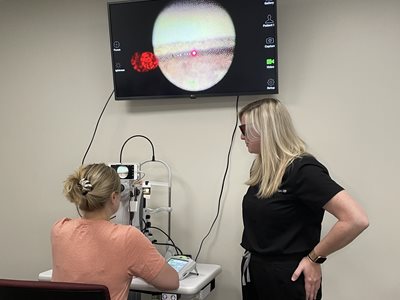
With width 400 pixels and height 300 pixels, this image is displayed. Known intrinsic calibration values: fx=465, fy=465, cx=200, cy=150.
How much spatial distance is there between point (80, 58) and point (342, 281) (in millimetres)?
2076

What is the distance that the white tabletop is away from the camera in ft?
7.07

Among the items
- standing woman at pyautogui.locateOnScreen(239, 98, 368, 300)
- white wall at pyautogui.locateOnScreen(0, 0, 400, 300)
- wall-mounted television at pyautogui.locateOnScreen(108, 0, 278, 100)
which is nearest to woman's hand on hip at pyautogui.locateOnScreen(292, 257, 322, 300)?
standing woman at pyautogui.locateOnScreen(239, 98, 368, 300)

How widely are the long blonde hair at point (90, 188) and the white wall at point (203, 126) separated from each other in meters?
0.95

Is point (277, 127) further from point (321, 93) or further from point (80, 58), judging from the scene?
point (80, 58)

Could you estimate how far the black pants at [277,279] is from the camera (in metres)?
1.91

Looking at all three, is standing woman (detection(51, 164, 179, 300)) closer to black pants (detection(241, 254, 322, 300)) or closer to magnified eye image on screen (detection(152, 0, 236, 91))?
black pants (detection(241, 254, 322, 300))

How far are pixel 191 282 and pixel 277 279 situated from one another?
496mm

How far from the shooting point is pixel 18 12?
123 inches

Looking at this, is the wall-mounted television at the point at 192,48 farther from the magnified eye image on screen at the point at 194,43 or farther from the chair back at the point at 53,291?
the chair back at the point at 53,291

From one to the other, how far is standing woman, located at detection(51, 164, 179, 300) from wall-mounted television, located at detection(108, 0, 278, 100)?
96cm

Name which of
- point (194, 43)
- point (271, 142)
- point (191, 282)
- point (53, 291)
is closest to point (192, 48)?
point (194, 43)

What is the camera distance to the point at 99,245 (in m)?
1.80

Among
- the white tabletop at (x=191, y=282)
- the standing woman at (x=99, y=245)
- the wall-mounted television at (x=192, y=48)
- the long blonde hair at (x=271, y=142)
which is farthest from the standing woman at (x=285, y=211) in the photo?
the wall-mounted television at (x=192, y=48)

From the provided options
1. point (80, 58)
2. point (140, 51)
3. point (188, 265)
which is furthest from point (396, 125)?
point (80, 58)
